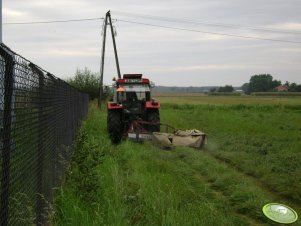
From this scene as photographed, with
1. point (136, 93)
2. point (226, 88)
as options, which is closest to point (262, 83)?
point (226, 88)

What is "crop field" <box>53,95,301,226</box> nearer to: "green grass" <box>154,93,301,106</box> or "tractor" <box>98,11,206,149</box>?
"tractor" <box>98,11,206,149</box>

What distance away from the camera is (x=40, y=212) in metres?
4.04

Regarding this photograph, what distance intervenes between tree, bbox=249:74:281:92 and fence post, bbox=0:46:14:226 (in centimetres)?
11170

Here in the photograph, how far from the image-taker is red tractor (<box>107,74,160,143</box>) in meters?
12.9

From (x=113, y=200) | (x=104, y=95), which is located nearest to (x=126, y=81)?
(x=113, y=200)

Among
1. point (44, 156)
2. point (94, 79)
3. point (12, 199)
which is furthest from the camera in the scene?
point (94, 79)

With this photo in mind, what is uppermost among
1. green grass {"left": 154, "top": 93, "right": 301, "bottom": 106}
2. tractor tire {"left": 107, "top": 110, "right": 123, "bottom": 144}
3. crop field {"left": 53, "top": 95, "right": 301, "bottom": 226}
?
green grass {"left": 154, "top": 93, "right": 301, "bottom": 106}

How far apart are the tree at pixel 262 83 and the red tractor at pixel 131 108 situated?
100256 millimetres

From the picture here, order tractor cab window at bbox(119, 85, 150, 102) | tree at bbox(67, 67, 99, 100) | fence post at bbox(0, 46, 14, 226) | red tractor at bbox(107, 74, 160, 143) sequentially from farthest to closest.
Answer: tree at bbox(67, 67, 99, 100) < tractor cab window at bbox(119, 85, 150, 102) < red tractor at bbox(107, 74, 160, 143) < fence post at bbox(0, 46, 14, 226)

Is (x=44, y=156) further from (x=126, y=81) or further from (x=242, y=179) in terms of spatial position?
(x=126, y=81)

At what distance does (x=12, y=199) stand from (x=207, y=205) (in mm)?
3225

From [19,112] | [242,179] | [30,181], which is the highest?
[19,112]

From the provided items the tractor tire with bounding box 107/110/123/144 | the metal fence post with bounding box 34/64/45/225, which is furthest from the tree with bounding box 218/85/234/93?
the metal fence post with bounding box 34/64/45/225

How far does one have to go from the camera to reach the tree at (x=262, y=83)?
365 feet
